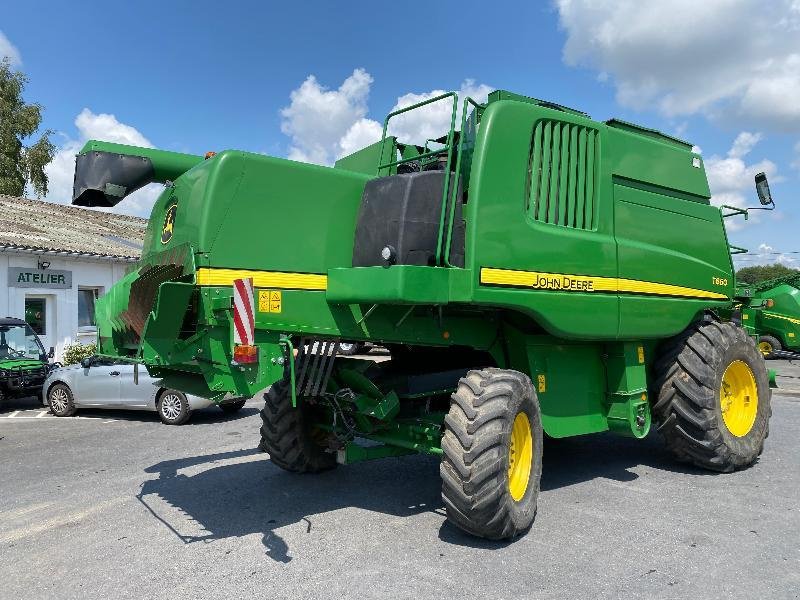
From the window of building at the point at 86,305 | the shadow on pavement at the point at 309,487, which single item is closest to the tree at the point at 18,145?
the window of building at the point at 86,305

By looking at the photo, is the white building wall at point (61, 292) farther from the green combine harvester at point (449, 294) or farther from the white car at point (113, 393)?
the green combine harvester at point (449, 294)

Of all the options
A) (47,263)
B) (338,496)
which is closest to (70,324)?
(47,263)

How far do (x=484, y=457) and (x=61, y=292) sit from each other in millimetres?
16793

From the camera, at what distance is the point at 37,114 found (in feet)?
103

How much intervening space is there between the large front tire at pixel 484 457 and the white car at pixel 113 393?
7.07 m

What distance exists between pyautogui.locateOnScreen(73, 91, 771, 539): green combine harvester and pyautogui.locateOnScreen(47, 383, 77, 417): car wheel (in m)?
7.64

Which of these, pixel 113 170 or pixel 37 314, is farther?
pixel 37 314

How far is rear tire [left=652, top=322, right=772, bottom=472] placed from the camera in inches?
259

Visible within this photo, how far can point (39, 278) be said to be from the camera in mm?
17516

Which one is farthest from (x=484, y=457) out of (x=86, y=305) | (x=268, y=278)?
(x=86, y=305)

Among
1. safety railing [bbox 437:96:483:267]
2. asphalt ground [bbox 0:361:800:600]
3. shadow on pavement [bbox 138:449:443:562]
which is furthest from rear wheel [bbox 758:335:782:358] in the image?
safety railing [bbox 437:96:483:267]

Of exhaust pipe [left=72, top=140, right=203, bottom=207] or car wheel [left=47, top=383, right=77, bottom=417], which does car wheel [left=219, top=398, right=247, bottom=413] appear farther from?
exhaust pipe [left=72, top=140, right=203, bottom=207]

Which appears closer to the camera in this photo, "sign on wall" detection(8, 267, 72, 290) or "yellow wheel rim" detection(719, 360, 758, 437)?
"yellow wheel rim" detection(719, 360, 758, 437)

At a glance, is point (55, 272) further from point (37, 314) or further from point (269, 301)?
point (269, 301)
